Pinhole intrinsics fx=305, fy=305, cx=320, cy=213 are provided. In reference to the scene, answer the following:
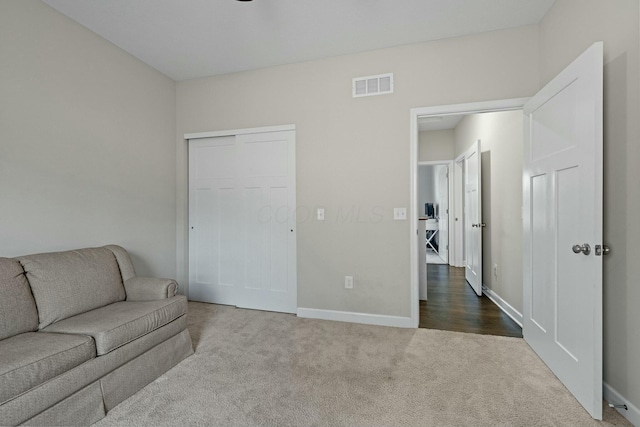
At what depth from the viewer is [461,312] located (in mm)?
3373

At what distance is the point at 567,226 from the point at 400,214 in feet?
4.34

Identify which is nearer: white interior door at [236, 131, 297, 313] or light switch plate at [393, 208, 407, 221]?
light switch plate at [393, 208, 407, 221]

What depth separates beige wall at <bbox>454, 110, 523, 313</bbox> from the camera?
10.5 feet

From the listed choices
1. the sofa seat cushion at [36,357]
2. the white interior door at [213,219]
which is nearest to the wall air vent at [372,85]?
the white interior door at [213,219]

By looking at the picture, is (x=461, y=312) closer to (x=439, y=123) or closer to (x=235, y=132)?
(x=235, y=132)

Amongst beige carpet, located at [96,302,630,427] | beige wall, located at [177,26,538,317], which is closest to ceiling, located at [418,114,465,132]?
beige wall, located at [177,26,538,317]

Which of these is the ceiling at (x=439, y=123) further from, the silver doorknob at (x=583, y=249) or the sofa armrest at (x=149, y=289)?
the sofa armrest at (x=149, y=289)

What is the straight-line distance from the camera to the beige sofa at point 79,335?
1405mm

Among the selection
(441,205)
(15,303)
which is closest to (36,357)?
(15,303)

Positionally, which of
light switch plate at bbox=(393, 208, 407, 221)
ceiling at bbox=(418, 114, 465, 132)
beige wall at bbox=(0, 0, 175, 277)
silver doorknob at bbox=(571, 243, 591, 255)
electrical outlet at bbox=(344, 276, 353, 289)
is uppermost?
ceiling at bbox=(418, 114, 465, 132)

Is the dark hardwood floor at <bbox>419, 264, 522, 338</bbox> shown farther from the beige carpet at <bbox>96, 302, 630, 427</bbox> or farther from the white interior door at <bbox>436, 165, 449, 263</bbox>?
the white interior door at <bbox>436, 165, 449, 263</bbox>

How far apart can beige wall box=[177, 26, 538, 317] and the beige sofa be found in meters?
1.52

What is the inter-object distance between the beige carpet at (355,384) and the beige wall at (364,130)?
1.84 ft

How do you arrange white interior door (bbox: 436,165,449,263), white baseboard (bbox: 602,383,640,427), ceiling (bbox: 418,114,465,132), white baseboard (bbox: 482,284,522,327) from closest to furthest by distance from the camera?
white baseboard (bbox: 602,383,640,427) < white baseboard (bbox: 482,284,522,327) < ceiling (bbox: 418,114,465,132) < white interior door (bbox: 436,165,449,263)
